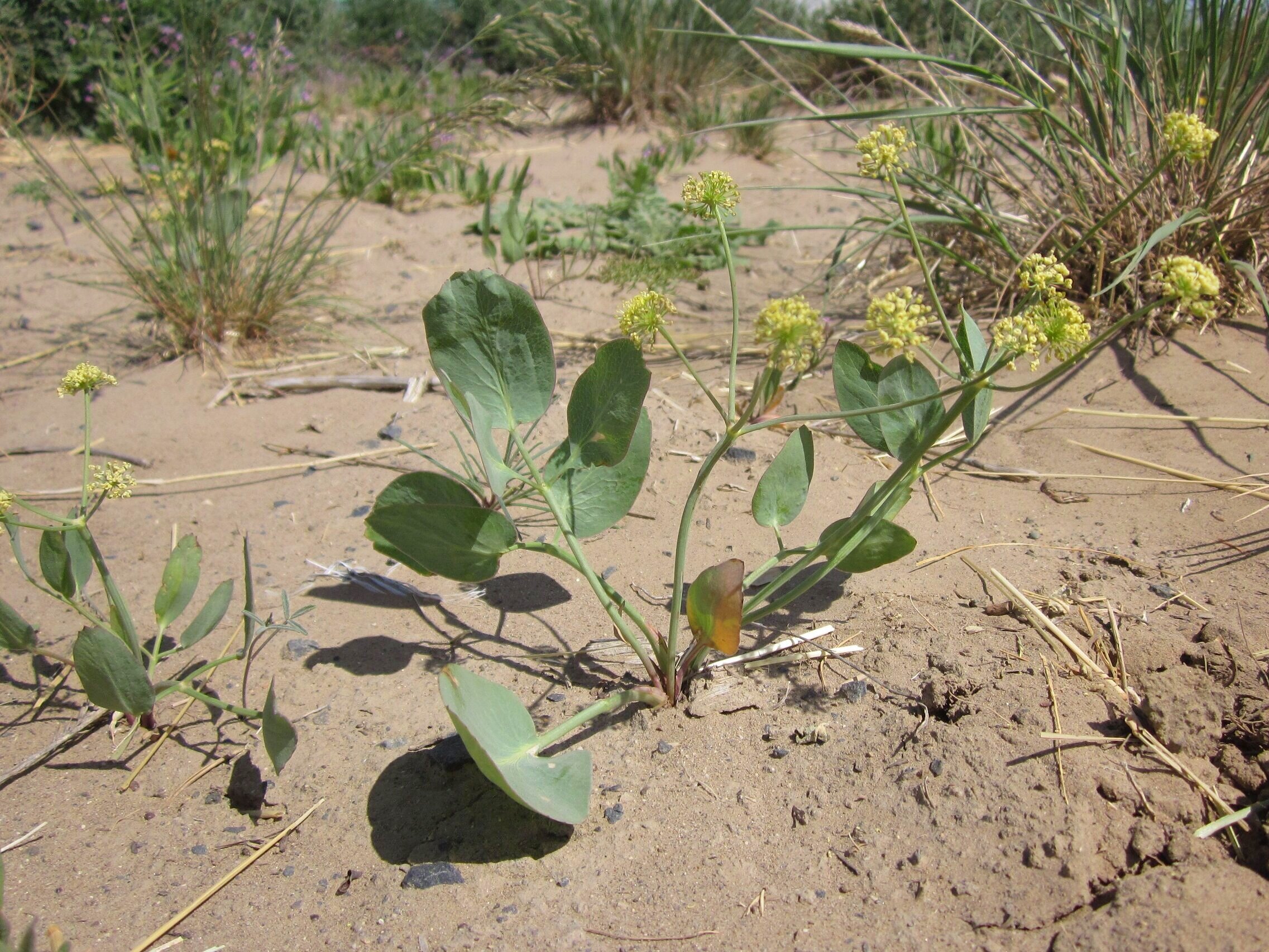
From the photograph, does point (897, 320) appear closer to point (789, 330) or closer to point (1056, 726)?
point (789, 330)

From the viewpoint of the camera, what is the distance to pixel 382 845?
54.4 inches

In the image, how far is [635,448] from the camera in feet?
5.27

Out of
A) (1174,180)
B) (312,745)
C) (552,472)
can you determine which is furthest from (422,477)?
(1174,180)

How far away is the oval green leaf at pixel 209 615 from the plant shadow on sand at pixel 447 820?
16.6 inches

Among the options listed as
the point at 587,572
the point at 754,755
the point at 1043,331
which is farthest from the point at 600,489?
the point at 1043,331

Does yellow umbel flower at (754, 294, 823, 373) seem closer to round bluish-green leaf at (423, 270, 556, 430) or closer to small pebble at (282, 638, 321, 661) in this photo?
round bluish-green leaf at (423, 270, 556, 430)

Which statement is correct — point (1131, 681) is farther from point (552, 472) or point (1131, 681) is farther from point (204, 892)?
point (204, 892)

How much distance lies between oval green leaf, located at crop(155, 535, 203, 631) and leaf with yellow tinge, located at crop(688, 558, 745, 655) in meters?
0.92

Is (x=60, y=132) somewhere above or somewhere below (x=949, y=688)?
below

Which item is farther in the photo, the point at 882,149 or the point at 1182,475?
A: the point at 1182,475

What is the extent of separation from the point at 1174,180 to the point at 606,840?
2336 millimetres

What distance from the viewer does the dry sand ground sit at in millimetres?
1221

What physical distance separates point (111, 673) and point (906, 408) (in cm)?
131

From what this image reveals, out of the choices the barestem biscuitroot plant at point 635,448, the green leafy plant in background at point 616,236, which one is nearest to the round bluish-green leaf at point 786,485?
the barestem biscuitroot plant at point 635,448
